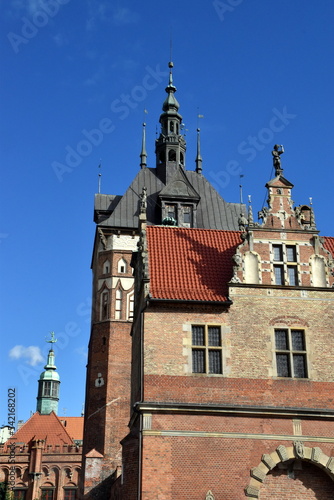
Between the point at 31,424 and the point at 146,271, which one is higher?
the point at 31,424

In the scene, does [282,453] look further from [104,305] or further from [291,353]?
[104,305]

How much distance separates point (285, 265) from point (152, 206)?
25.8m

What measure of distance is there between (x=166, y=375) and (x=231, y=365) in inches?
94.5

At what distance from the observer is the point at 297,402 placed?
25.2 metres

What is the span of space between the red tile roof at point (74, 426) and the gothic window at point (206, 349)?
67.2 meters

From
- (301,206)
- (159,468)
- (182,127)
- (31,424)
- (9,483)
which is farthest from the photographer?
(31,424)

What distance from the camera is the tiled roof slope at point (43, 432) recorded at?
77.3m

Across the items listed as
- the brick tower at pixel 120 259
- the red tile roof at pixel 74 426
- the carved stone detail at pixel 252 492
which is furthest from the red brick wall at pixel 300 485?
the red tile roof at pixel 74 426

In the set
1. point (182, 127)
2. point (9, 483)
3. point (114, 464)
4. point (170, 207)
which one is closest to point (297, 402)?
point (114, 464)

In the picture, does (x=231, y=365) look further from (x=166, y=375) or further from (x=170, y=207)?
(x=170, y=207)

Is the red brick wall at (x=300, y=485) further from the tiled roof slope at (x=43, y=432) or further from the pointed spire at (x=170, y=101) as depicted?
the tiled roof slope at (x=43, y=432)

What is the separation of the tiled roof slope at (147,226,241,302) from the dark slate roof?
2061 centimetres

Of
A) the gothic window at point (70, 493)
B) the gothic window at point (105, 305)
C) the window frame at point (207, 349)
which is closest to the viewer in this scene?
Answer: the window frame at point (207, 349)

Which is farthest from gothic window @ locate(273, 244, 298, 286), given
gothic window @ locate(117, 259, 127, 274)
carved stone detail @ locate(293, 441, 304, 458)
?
gothic window @ locate(117, 259, 127, 274)
